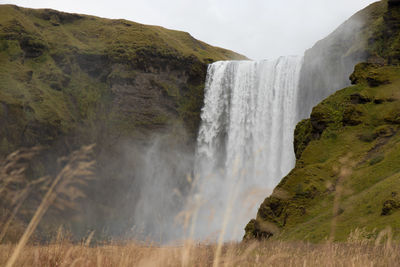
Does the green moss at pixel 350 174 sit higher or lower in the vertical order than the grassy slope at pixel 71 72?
lower

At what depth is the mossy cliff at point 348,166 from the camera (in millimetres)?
11672

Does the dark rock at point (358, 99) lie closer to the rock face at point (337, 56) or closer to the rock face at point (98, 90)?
the rock face at point (337, 56)

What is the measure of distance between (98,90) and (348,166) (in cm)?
4171

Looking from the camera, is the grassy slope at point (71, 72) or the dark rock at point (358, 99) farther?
the grassy slope at point (71, 72)

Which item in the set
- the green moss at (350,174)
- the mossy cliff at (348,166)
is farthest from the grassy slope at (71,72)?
the green moss at (350,174)

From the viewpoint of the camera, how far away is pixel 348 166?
10562 millimetres

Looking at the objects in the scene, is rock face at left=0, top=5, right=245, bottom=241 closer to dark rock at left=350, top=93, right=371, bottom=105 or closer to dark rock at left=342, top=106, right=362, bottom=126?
dark rock at left=350, top=93, right=371, bottom=105

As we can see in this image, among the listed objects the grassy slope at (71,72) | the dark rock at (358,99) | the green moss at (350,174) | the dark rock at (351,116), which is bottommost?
the green moss at (350,174)

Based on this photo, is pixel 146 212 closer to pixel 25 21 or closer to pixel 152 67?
pixel 152 67

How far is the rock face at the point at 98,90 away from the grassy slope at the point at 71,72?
122 millimetres

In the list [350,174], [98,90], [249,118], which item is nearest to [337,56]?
[249,118]

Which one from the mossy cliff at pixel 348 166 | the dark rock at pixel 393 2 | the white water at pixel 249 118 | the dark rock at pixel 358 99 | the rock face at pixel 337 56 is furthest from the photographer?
the white water at pixel 249 118

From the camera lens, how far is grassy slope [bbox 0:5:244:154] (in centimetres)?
3922

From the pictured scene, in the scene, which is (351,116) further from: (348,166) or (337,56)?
(337,56)
